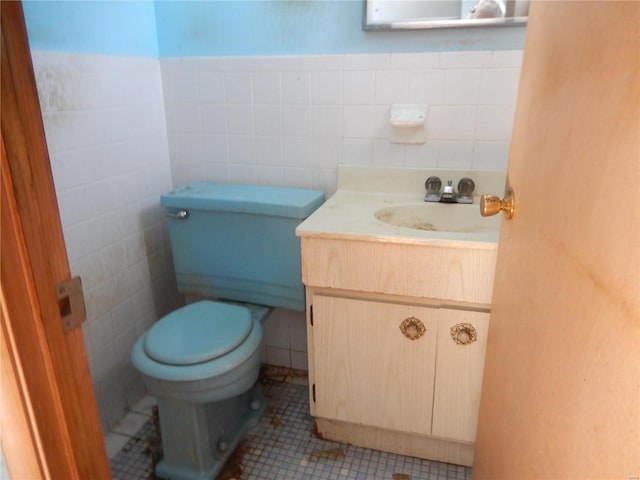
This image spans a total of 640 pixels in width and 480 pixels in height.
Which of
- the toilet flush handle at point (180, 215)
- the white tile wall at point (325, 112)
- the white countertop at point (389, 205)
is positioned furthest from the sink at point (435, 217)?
the toilet flush handle at point (180, 215)

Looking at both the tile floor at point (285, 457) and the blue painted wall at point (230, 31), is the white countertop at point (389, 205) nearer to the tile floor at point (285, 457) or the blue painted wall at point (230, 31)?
the blue painted wall at point (230, 31)

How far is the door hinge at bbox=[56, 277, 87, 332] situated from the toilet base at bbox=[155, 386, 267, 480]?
87 centimetres

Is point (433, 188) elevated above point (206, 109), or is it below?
below

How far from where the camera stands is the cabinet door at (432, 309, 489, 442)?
121 centimetres

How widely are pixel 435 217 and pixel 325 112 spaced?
52 centimetres

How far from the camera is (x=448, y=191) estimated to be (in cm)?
144

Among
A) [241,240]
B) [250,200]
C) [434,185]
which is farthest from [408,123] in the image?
[241,240]

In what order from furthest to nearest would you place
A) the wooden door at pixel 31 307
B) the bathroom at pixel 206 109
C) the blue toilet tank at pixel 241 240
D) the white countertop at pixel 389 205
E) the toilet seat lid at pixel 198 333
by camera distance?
1. the blue toilet tank at pixel 241 240
2. the bathroom at pixel 206 109
3. the toilet seat lid at pixel 198 333
4. the white countertop at pixel 389 205
5. the wooden door at pixel 31 307

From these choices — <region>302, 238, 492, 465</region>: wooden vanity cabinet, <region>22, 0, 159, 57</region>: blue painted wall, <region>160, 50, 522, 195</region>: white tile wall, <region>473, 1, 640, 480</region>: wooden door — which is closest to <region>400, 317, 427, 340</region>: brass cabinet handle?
<region>302, 238, 492, 465</region>: wooden vanity cabinet

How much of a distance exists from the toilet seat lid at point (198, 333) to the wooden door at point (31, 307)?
0.72m

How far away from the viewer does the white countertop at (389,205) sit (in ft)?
3.78

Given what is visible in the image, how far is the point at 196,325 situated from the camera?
139 centimetres

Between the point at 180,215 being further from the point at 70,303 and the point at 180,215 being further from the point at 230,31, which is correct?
the point at 70,303

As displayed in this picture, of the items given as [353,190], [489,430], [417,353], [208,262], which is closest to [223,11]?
[353,190]
